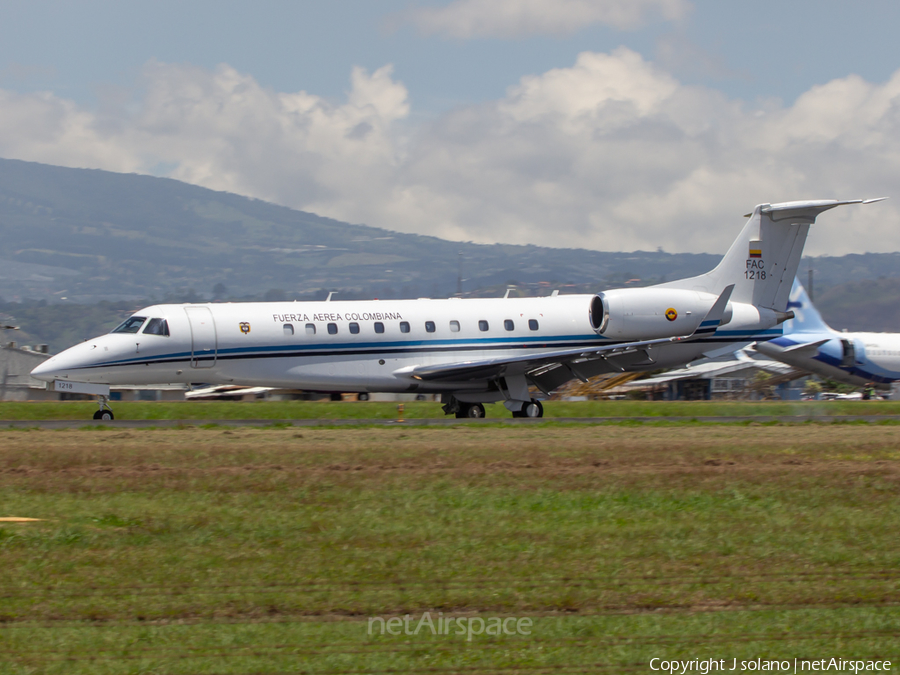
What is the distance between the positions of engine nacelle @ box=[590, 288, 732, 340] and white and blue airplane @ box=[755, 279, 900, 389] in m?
22.2

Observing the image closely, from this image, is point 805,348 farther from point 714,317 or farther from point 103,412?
point 103,412

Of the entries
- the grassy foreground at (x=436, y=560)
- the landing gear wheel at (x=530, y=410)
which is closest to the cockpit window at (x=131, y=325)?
the grassy foreground at (x=436, y=560)

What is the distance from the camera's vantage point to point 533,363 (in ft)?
98.7

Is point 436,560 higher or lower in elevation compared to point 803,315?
lower

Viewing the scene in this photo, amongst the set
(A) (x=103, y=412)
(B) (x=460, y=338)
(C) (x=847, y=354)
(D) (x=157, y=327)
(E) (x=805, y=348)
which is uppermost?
(D) (x=157, y=327)

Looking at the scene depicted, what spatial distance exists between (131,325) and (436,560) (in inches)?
825

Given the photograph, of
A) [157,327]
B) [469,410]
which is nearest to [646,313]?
[469,410]

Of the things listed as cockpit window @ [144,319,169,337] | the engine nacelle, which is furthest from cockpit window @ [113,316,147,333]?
the engine nacelle

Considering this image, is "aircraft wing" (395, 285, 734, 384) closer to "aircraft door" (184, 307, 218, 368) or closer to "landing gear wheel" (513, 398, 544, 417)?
"landing gear wheel" (513, 398, 544, 417)

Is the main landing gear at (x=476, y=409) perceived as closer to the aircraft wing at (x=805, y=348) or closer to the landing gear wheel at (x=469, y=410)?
the landing gear wheel at (x=469, y=410)

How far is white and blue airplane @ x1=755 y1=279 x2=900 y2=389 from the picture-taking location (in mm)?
53406

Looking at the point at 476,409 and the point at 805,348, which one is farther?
the point at 805,348

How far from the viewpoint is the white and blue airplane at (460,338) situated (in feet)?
92.4

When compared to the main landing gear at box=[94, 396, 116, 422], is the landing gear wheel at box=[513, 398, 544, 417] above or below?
below
